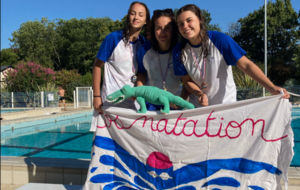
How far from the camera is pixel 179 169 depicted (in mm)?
2174

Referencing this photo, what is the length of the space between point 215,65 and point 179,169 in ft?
3.32

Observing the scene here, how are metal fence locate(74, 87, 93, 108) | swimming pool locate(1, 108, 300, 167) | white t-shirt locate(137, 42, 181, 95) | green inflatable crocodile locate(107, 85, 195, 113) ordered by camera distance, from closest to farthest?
green inflatable crocodile locate(107, 85, 195, 113) < white t-shirt locate(137, 42, 181, 95) < swimming pool locate(1, 108, 300, 167) < metal fence locate(74, 87, 93, 108)

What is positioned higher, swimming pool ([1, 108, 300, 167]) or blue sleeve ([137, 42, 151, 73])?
blue sleeve ([137, 42, 151, 73])

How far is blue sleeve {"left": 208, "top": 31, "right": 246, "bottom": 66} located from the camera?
1976 millimetres

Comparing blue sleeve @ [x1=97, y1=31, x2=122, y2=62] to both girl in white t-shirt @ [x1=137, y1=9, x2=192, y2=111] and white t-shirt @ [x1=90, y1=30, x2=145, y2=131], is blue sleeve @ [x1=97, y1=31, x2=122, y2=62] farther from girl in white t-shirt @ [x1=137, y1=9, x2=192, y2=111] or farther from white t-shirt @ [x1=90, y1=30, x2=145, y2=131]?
girl in white t-shirt @ [x1=137, y1=9, x2=192, y2=111]

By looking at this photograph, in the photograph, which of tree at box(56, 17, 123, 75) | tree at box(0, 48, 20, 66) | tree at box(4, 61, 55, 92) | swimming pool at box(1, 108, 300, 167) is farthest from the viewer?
tree at box(0, 48, 20, 66)

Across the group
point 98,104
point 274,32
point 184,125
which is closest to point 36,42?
point 274,32

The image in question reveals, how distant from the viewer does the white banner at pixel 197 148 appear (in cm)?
197

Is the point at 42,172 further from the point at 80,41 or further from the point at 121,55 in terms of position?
the point at 80,41

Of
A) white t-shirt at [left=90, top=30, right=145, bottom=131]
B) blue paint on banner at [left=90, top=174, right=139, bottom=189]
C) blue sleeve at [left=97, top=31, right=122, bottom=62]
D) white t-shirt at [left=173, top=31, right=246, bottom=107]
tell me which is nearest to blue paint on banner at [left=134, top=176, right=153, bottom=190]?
blue paint on banner at [left=90, top=174, right=139, bottom=189]

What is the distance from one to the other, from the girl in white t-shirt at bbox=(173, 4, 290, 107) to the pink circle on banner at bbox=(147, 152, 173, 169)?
628 millimetres

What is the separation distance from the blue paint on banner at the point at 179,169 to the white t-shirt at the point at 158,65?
2.59 feet

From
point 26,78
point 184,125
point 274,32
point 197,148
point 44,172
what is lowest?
point 44,172

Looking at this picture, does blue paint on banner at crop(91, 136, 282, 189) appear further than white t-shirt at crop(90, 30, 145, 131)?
No
